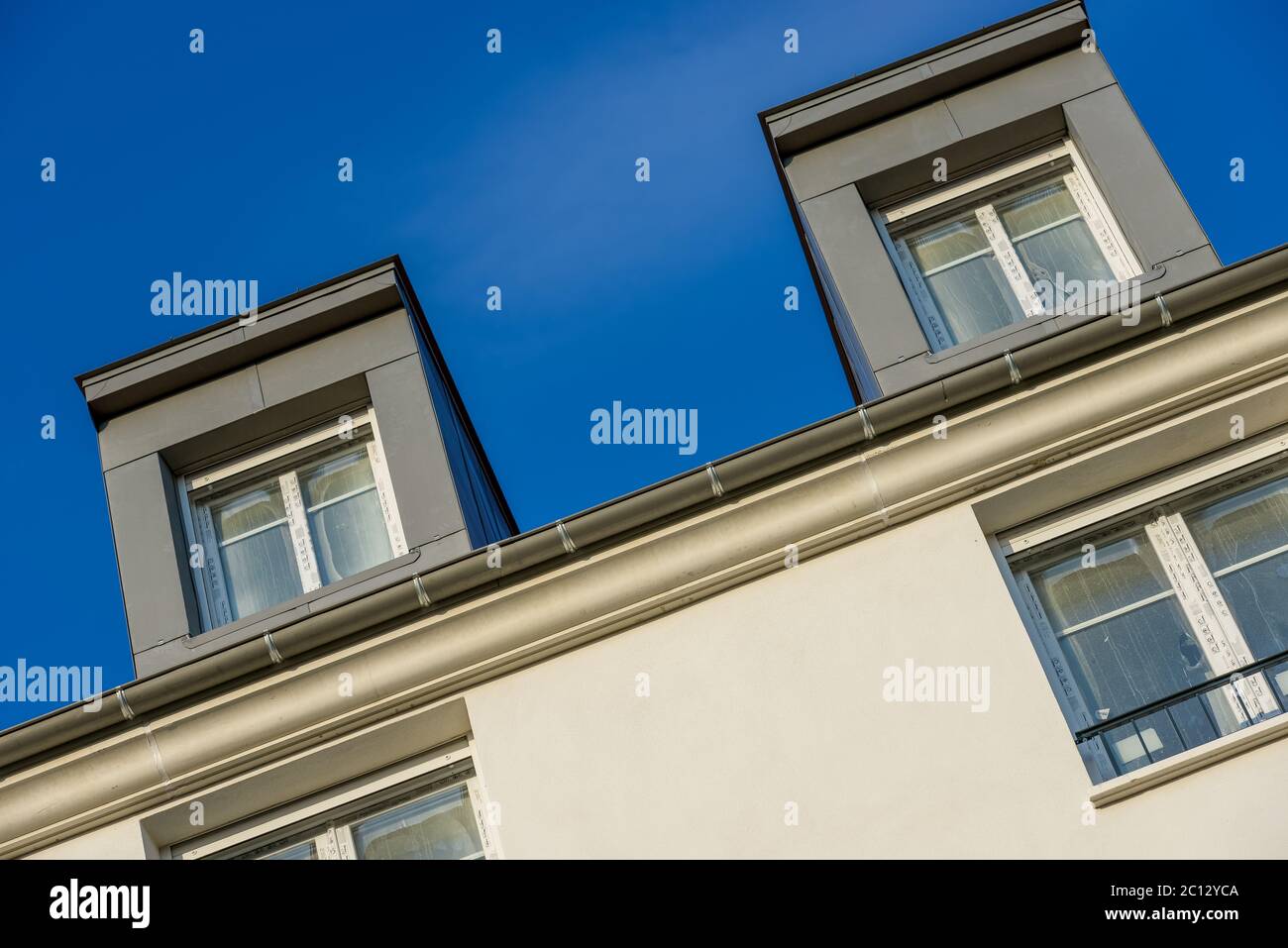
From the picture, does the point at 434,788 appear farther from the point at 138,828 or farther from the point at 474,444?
the point at 474,444

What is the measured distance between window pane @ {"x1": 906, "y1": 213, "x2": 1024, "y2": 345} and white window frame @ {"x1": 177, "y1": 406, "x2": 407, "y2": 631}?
10.9 feet

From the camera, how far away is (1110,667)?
716 centimetres

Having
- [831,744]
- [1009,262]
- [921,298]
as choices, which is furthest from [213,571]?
[1009,262]

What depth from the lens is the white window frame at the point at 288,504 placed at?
27.8 ft

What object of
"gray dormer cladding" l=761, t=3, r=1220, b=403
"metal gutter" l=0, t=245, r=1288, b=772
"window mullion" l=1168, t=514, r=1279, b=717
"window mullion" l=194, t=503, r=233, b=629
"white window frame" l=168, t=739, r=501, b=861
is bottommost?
"window mullion" l=1168, t=514, r=1279, b=717

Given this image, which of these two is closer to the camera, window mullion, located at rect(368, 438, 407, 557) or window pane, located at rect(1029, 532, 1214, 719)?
window pane, located at rect(1029, 532, 1214, 719)

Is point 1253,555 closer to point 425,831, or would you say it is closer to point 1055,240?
point 1055,240

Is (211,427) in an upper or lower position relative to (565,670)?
upper

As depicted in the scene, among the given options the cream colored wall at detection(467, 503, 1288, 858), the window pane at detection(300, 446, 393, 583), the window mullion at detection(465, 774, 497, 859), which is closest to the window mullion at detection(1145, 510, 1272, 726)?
the cream colored wall at detection(467, 503, 1288, 858)

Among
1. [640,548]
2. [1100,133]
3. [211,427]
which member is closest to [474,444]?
[211,427]

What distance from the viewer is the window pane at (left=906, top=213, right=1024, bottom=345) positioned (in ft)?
28.0

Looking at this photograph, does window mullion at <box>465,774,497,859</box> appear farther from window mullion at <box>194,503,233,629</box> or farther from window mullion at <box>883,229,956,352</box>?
window mullion at <box>883,229,956,352</box>
